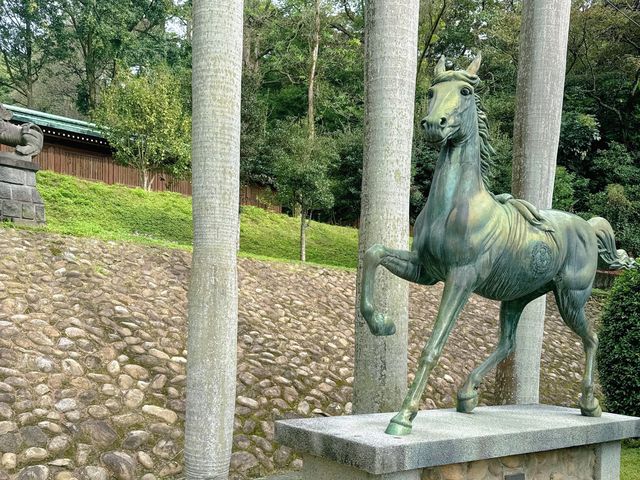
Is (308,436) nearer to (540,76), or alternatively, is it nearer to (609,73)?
(540,76)

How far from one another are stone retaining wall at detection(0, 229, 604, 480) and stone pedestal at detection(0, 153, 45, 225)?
1.49 metres

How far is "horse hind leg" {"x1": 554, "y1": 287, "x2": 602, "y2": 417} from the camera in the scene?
4.07 meters

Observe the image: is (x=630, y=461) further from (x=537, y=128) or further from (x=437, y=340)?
(x=437, y=340)

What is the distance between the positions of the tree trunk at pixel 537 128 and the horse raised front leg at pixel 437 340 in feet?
9.07

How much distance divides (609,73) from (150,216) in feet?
57.2

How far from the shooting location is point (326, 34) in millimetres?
19406

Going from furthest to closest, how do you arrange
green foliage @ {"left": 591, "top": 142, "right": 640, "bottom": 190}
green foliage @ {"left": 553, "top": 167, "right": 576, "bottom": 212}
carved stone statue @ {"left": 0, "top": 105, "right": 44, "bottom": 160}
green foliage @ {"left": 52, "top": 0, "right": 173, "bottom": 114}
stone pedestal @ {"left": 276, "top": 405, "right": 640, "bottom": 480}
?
1. green foliage @ {"left": 52, "top": 0, "right": 173, "bottom": 114}
2. green foliage @ {"left": 591, "top": 142, "right": 640, "bottom": 190}
3. green foliage @ {"left": 553, "top": 167, "right": 576, "bottom": 212}
4. carved stone statue @ {"left": 0, "top": 105, "right": 44, "bottom": 160}
5. stone pedestal @ {"left": 276, "top": 405, "right": 640, "bottom": 480}

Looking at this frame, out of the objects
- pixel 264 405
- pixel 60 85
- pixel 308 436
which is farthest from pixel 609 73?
pixel 60 85

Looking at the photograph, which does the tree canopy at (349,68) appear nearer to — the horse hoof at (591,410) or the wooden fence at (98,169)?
the wooden fence at (98,169)

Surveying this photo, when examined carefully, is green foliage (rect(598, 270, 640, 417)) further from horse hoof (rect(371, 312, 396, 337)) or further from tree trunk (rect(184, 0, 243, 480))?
tree trunk (rect(184, 0, 243, 480))

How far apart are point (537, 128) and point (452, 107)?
3111 mm

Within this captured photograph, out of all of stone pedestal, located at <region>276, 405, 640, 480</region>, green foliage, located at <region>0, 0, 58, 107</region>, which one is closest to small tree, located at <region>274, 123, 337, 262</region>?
stone pedestal, located at <region>276, 405, 640, 480</region>

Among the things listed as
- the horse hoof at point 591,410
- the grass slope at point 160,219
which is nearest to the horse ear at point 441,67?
the horse hoof at point 591,410

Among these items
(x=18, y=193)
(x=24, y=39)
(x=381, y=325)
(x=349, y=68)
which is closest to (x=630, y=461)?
(x=381, y=325)
